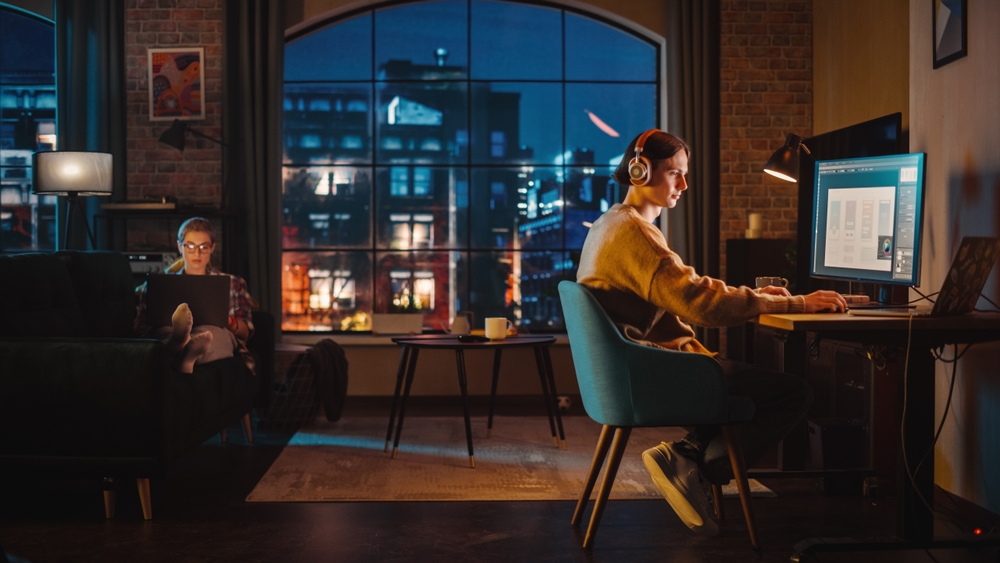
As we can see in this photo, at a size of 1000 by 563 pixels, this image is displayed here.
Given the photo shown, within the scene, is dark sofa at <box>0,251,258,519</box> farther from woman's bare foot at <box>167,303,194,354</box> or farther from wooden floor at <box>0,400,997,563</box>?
woman's bare foot at <box>167,303,194,354</box>

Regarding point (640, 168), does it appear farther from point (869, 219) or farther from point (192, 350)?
point (192, 350)

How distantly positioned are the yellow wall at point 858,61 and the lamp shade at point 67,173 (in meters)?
4.18

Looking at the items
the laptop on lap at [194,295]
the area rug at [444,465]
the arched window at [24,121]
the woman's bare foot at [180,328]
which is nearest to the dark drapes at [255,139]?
the area rug at [444,465]

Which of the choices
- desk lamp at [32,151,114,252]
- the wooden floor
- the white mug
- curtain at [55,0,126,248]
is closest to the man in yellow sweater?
the wooden floor

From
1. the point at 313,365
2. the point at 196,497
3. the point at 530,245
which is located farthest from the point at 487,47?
the point at 196,497

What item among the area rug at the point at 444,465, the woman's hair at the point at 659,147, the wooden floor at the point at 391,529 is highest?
the woman's hair at the point at 659,147

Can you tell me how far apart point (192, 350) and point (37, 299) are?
0.60 meters

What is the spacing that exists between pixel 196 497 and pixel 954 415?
2777mm

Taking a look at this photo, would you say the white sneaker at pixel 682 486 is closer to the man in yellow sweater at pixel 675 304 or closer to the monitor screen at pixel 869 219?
the man in yellow sweater at pixel 675 304

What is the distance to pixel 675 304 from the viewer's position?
7.71 feet

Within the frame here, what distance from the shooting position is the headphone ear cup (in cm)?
255

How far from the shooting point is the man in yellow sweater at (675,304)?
92.0 inches

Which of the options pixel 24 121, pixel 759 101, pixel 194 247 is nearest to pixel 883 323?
pixel 194 247

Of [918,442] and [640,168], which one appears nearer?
[918,442]
